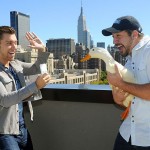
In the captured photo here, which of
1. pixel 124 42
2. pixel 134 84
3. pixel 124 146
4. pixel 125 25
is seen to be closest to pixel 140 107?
pixel 134 84

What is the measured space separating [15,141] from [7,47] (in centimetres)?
77

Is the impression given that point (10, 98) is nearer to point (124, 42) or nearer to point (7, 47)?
point (7, 47)

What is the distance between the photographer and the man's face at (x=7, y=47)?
263cm

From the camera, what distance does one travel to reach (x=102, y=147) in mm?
3162

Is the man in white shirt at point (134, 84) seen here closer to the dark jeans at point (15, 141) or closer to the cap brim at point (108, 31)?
the cap brim at point (108, 31)

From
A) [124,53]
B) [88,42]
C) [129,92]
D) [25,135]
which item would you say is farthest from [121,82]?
[88,42]

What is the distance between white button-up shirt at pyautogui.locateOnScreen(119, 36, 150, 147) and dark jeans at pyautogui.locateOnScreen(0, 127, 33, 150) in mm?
922

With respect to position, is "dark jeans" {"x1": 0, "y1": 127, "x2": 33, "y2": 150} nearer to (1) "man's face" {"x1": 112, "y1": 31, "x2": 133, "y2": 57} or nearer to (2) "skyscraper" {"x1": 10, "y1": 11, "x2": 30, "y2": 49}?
(1) "man's face" {"x1": 112, "y1": 31, "x2": 133, "y2": 57}

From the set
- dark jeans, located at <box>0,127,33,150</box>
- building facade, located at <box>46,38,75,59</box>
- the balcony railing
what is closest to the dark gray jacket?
dark jeans, located at <box>0,127,33,150</box>

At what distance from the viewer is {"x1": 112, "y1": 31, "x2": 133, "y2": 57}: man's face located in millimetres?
2164

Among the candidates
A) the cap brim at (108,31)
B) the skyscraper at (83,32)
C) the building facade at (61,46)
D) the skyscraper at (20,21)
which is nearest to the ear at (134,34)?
the cap brim at (108,31)

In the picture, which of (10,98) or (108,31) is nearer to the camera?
(108,31)

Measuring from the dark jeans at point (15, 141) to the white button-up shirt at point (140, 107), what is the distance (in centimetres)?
92

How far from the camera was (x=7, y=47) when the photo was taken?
263cm
